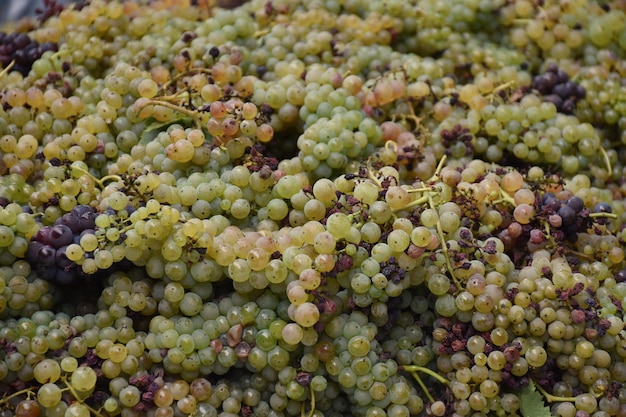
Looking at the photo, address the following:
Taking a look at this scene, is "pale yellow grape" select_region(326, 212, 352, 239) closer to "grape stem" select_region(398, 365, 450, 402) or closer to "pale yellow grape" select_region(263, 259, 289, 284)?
"pale yellow grape" select_region(263, 259, 289, 284)

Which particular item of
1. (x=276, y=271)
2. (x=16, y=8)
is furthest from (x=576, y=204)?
(x=16, y=8)

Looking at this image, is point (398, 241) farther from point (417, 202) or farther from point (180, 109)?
point (180, 109)

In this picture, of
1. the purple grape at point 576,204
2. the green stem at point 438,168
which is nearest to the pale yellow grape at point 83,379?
the green stem at point 438,168

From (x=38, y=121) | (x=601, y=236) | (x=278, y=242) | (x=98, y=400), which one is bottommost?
(x=601, y=236)

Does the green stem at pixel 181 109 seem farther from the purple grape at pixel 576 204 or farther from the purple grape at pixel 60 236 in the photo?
the purple grape at pixel 576 204

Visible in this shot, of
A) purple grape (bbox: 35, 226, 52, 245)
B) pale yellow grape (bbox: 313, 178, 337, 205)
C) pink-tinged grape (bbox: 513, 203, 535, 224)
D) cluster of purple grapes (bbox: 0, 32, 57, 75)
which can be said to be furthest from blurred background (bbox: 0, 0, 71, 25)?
pink-tinged grape (bbox: 513, 203, 535, 224)

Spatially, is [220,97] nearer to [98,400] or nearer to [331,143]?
[331,143]

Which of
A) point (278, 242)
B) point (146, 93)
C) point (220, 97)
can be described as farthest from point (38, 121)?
point (278, 242)
